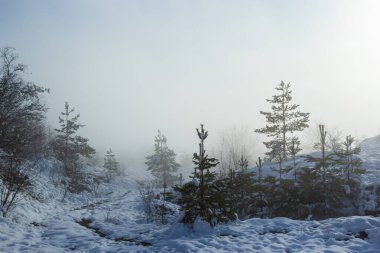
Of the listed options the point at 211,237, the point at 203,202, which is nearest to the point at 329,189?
the point at 203,202

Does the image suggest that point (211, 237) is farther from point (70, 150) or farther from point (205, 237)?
point (70, 150)

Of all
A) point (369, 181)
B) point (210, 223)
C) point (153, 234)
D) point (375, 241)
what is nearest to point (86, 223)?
point (153, 234)

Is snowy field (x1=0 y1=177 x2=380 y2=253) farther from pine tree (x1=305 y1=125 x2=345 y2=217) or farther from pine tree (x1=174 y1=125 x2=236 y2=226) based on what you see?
pine tree (x1=305 y1=125 x2=345 y2=217)

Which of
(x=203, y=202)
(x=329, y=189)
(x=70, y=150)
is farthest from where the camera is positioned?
(x=70, y=150)

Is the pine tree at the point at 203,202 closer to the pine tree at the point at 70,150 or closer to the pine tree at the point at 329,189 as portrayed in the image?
the pine tree at the point at 329,189

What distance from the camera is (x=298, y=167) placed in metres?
23.7

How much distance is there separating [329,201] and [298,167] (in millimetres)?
5564

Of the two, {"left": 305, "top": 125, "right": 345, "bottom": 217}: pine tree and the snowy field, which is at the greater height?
{"left": 305, "top": 125, "right": 345, "bottom": 217}: pine tree

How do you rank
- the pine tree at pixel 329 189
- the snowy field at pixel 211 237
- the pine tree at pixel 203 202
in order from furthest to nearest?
1. the pine tree at pixel 329 189
2. the pine tree at pixel 203 202
3. the snowy field at pixel 211 237

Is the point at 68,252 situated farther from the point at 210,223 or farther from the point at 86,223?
the point at 86,223

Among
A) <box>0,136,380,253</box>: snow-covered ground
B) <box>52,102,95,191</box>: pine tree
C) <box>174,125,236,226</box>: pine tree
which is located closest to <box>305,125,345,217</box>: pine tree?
<box>0,136,380,253</box>: snow-covered ground

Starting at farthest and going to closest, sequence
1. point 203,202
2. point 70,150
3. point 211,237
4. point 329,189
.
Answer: point 70,150
point 329,189
point 203,202
point 211,237

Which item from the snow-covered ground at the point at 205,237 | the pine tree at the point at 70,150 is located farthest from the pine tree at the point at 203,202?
the pine tree at the point at 70,150

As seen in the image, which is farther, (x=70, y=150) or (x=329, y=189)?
(x=70, y=150)
